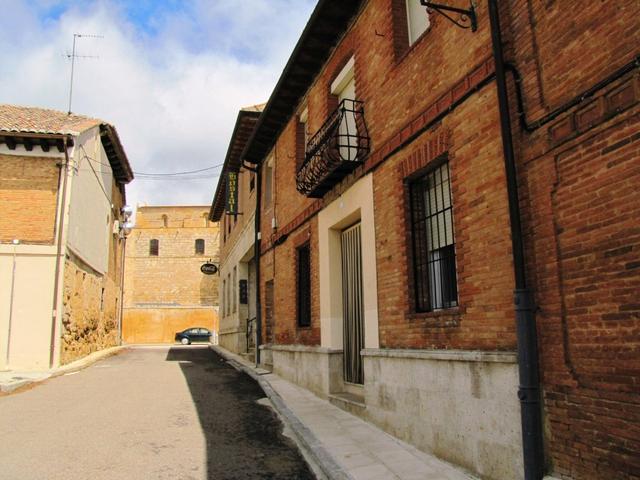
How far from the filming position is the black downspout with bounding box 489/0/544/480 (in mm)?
3984

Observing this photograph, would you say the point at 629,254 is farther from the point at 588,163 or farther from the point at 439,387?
the point at 439,387

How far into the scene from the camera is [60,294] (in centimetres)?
1473

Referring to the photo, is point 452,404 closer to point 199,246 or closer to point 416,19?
point 416,19

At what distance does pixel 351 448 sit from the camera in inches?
238

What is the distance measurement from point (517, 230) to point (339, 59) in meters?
5.83

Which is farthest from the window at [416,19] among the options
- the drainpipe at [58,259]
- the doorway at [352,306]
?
the drainpipe at [58,259]

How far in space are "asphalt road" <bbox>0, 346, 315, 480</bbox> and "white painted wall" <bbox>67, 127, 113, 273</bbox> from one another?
6192mm

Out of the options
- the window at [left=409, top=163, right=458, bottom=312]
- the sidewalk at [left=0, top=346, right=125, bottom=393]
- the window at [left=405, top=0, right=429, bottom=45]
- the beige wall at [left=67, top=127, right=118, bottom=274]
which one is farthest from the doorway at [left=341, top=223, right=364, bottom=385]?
the beige wall at [left=67, top=127, right=118, bottom=274]

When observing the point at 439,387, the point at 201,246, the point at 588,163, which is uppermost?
the point at 201,246

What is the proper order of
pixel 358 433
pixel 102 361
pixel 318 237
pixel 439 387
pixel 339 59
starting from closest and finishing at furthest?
pixel 439 387
pixel 358 433
pixel 339 59
pixel 318 237
pixel 102 361

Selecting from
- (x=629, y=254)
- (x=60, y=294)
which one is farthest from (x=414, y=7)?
(x=60, y=294)

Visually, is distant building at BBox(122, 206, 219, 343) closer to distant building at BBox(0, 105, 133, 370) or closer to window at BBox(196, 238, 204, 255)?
window at BBox(196, 238, 204, 255)

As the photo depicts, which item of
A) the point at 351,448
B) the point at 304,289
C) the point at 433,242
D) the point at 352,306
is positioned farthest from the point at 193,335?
the point at 433,242

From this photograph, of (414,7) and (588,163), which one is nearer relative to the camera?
(588,163)
